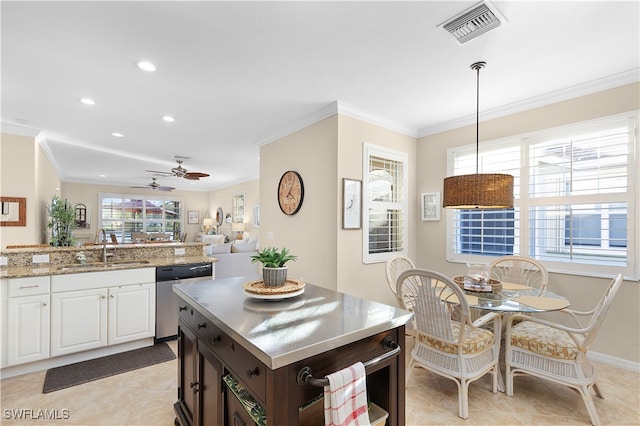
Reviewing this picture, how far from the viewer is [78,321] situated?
290cm

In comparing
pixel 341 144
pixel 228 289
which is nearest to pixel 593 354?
pixel 341 144

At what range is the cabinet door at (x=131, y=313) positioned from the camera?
3068 mm

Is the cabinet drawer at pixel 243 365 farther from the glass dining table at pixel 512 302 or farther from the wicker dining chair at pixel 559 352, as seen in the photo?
the wicker dining chair at pixel 559 352

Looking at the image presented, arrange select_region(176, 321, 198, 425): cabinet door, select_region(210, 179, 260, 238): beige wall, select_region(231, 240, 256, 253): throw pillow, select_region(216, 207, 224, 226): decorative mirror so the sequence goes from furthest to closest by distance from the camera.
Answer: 1. select_region(216, 207, 224, 226): decorative mirror
2. select_region(210, 179, 260, 238): beige wall
3. select_region(231, 240, 256, 253): throw pillow
4. select_region(176, 321, 198, 425): cabinet door

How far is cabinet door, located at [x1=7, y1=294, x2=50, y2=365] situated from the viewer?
8.59 feet

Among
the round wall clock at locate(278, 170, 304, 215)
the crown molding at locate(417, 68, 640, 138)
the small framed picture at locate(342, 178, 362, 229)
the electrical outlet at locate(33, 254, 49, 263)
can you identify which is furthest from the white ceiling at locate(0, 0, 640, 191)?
the electrical outlet at locate(33, 254, 49, 263)

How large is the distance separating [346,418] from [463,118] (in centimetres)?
381

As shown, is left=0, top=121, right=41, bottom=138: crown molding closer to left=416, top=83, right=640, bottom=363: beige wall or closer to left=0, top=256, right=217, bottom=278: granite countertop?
left=0, top=256, right=217, bottom=278: granite countertop

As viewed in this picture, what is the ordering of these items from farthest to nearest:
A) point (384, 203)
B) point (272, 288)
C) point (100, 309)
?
point (384, 203) → point (100, 309) → point (272, 288)

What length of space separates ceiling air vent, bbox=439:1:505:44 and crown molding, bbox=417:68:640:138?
1.65 meters

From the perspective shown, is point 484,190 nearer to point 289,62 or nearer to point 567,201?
Answer: point 567,201

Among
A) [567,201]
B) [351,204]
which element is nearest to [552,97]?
[567,201]

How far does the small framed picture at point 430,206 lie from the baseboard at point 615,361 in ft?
6.72

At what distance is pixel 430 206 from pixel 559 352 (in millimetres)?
2303
